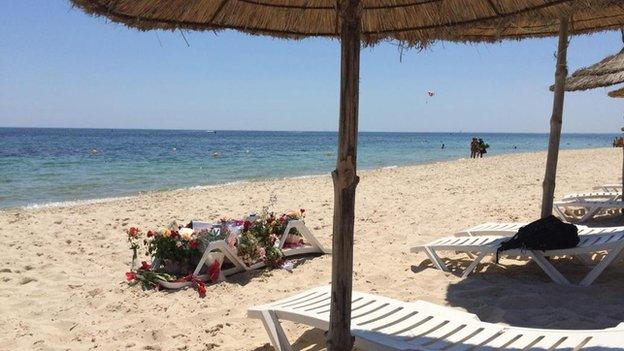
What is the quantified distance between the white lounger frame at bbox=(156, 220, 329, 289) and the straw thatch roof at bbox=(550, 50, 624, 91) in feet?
11.5

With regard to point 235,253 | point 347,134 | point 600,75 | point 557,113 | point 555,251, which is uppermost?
point 600,75

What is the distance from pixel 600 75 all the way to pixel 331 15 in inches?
218

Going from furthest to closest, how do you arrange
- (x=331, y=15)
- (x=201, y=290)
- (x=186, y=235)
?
(x=186, y=235) → (x=201, y=290) → (x=331, y=15)

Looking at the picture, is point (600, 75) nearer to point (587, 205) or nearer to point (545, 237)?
point (587, 205)

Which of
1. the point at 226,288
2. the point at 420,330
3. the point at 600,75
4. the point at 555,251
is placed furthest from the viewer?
the point at 600,75

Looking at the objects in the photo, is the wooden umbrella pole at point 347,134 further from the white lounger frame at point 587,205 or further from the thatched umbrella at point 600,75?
the white lounger frame at point 587,205

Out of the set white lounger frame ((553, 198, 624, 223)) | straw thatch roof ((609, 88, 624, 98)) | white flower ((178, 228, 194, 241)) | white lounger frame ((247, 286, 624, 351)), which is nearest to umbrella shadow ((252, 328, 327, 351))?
white lounger frame ((247, 286, 624, 351))

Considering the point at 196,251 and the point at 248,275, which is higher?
the point at 196,251

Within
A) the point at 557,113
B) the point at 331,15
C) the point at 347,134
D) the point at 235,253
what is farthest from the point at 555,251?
the point at 235,253

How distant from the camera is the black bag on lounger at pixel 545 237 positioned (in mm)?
4066

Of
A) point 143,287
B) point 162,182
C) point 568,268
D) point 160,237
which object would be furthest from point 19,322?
point 162,182

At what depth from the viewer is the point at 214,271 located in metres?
4.76

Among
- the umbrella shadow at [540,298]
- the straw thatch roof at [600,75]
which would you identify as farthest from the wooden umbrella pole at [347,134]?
the straw thatch roof at [600,75]

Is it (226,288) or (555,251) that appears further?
(226,288)
